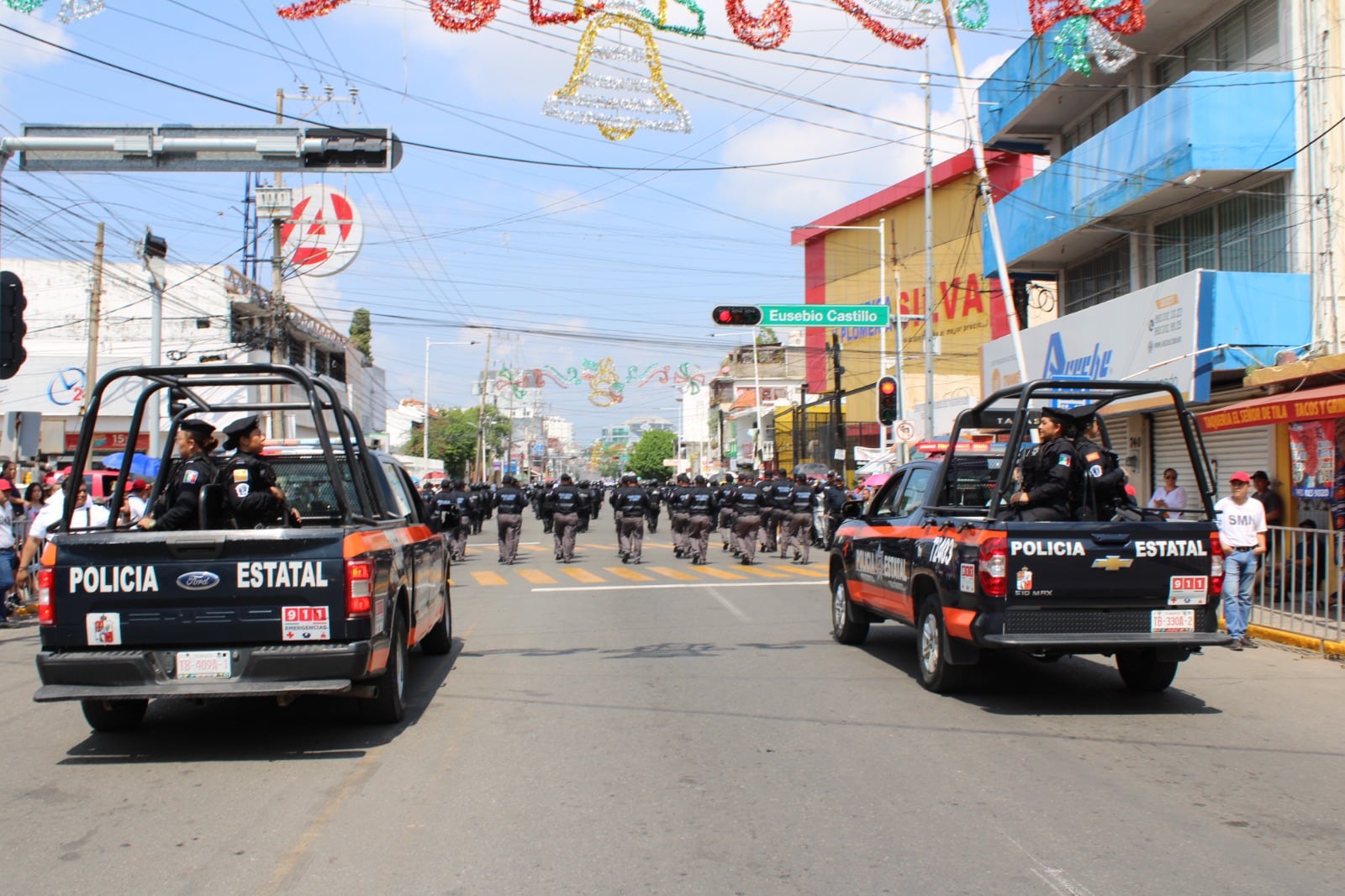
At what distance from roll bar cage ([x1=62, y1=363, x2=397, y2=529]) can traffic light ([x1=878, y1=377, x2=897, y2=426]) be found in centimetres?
1700

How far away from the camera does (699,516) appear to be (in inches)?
866

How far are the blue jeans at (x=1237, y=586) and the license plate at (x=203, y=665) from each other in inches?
363

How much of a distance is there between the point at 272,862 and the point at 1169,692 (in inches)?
268

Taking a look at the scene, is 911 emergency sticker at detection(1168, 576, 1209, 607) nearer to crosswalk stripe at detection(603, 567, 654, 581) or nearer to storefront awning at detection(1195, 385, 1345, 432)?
storefront awning at detection(1195, 385, 1345, 432)

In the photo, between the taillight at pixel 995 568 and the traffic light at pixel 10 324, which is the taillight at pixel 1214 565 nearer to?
the taillight at pixel 995 568

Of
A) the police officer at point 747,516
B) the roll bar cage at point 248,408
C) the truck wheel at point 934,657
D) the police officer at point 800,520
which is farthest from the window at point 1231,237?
the roll bar cage at point 248,408

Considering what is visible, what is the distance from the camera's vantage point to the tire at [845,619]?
36.4 feet

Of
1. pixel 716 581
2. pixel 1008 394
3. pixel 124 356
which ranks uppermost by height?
pixel 124 356

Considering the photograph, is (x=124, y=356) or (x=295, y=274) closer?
(x=295, y=274)

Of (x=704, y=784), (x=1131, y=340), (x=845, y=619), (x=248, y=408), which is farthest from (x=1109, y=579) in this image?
(x=1131, y=340)

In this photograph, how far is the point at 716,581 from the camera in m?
18.1

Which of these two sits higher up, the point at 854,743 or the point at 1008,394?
the point at 1008,394

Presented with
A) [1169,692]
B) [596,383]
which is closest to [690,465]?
[596,383]

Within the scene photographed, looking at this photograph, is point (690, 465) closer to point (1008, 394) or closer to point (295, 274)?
point (295, 274)
